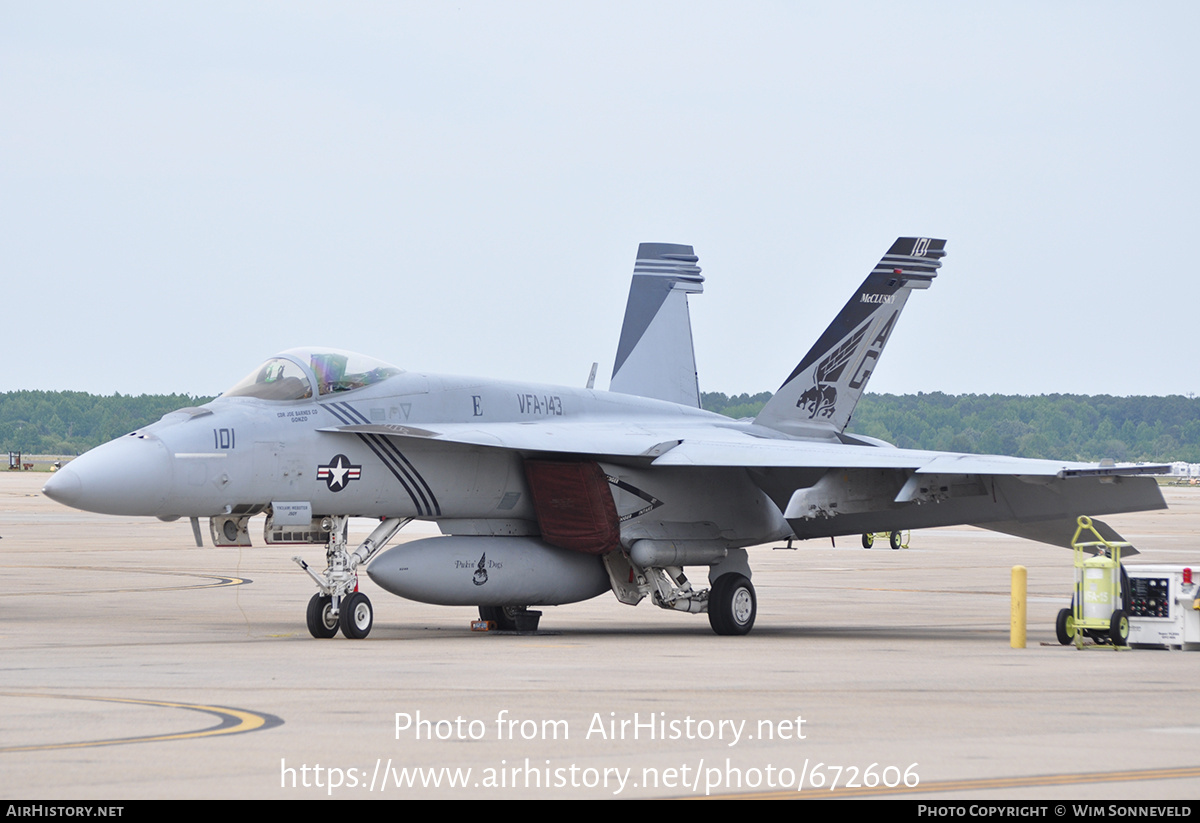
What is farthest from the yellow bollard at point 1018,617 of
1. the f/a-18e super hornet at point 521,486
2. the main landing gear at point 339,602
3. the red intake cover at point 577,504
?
the main landing gear at point 339,602

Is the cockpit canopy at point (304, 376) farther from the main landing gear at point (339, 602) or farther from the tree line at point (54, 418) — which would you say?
the tree line at point (54, 418)

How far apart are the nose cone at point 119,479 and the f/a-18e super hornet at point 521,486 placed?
0.8 inches

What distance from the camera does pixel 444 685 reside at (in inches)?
420

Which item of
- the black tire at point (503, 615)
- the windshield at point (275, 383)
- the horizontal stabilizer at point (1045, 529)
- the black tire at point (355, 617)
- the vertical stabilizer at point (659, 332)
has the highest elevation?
the vertical stabilizer at point (659, 332)

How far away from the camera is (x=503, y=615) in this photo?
56.0ft

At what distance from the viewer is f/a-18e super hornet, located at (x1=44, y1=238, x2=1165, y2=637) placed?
1462cm

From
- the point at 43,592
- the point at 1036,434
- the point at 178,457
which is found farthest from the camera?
the point at 1036,434

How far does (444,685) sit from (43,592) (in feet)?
42.3

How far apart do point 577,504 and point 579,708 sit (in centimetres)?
721

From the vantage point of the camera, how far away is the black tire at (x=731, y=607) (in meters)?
16.8

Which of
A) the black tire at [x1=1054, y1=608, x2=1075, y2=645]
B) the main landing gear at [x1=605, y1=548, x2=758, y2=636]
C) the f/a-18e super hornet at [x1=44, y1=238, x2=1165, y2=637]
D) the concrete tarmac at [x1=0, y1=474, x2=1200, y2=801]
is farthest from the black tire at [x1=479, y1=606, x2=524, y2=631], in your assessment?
the black tire at [x1=1054, y1=608, x2=1075, y2=645]

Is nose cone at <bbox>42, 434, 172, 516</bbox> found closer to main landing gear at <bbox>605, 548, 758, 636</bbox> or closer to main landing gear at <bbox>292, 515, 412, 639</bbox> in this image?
main landing gear at <bbox>292, 515, 412, 639</bbox>
